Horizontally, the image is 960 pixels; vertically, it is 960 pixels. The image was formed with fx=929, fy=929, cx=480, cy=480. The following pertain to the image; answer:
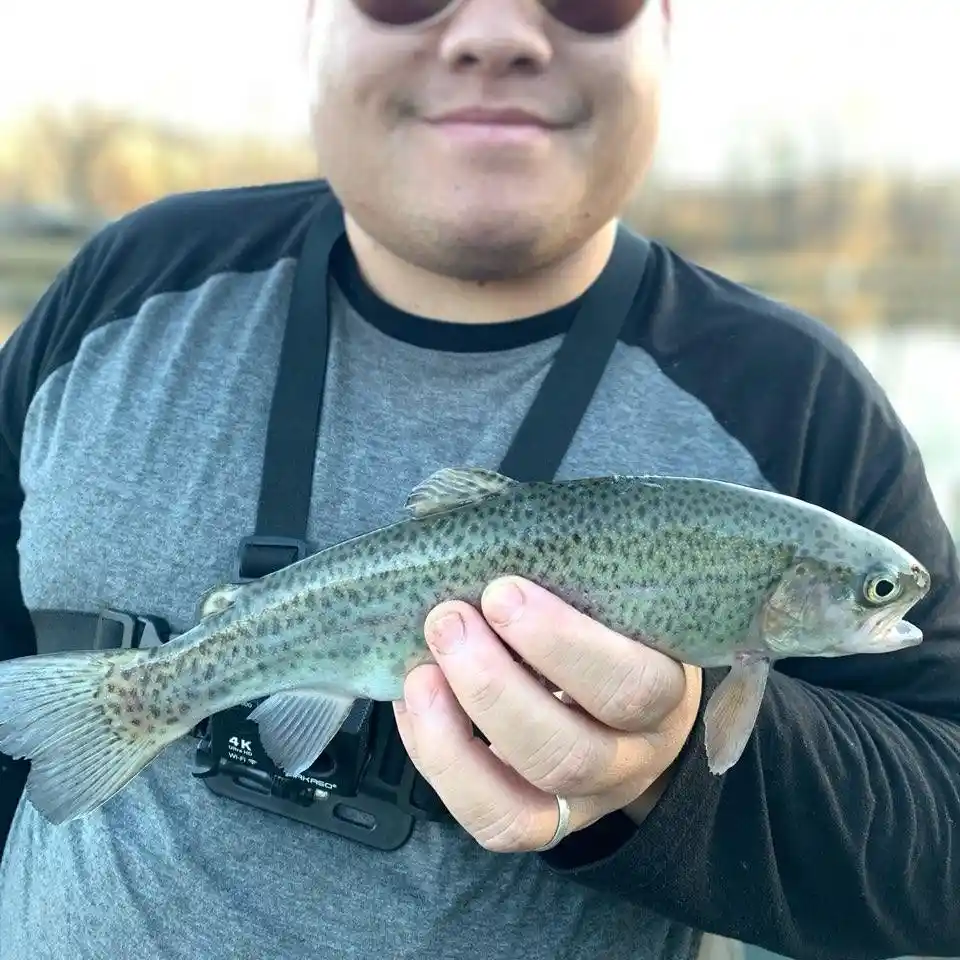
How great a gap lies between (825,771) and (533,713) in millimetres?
545

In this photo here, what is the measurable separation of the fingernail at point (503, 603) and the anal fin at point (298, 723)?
1.19 ft

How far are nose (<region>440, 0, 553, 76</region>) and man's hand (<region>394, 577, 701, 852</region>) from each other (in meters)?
0.89

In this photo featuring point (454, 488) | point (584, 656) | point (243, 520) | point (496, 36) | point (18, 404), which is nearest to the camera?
point (584, 656)

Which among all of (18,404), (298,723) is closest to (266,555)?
(298,723)

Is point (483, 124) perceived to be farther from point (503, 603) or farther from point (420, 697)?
point (420, 697)

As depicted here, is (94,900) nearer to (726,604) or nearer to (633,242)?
(726,604)

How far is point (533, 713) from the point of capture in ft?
3.79

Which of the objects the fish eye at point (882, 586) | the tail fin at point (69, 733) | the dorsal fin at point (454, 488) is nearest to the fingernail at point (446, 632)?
the dorsal fin at point (454, 488)

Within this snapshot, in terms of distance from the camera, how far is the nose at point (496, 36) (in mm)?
1516

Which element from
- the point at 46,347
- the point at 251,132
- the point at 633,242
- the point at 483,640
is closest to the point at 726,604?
the point at 483,640

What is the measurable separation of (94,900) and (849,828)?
4.08 ft

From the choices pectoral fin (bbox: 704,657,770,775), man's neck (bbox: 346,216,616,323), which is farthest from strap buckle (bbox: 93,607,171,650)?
pectoral fin (bbox: 704,657,770,775)

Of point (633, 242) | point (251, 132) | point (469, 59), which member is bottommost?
point (251, 132)

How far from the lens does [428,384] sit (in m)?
1.68
